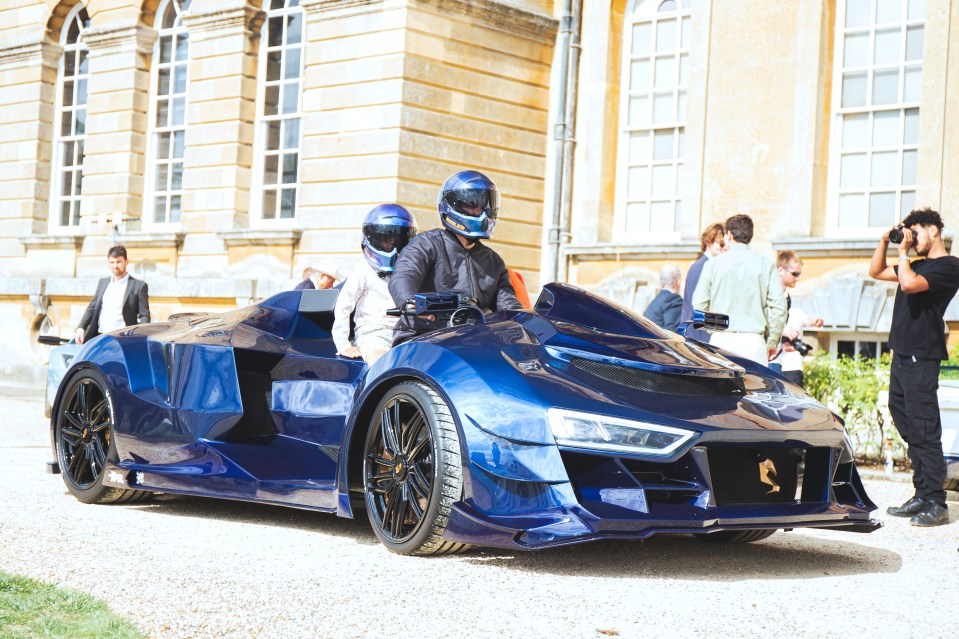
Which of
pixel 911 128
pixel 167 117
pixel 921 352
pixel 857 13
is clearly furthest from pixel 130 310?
pixel 167 117

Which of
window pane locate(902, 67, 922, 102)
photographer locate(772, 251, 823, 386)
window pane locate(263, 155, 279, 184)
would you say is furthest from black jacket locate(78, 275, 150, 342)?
window pane locate(902, 67, 922, 102)

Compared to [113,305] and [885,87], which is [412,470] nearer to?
[113,305]

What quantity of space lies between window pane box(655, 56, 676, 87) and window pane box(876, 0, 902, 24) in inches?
121

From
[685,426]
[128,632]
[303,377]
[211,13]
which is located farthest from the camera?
[211,13]

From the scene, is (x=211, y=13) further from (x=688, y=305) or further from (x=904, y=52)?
(x=688, y=305)

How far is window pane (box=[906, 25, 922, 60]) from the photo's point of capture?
15.6 meters

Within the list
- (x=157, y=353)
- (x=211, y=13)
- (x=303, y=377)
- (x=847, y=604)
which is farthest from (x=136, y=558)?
(x=211, y=13)

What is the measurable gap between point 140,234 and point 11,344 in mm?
4048

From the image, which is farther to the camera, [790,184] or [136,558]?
[790,184]

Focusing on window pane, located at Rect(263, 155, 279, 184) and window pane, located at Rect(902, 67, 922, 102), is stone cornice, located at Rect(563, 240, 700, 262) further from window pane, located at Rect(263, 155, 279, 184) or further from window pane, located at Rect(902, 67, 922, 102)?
window pane, located at Rect(263, 155, 279, 184)

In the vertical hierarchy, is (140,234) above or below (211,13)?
below

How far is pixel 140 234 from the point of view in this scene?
2197 centimetres

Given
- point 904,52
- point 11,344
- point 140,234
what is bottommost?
point 11,344

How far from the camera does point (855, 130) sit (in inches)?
636
